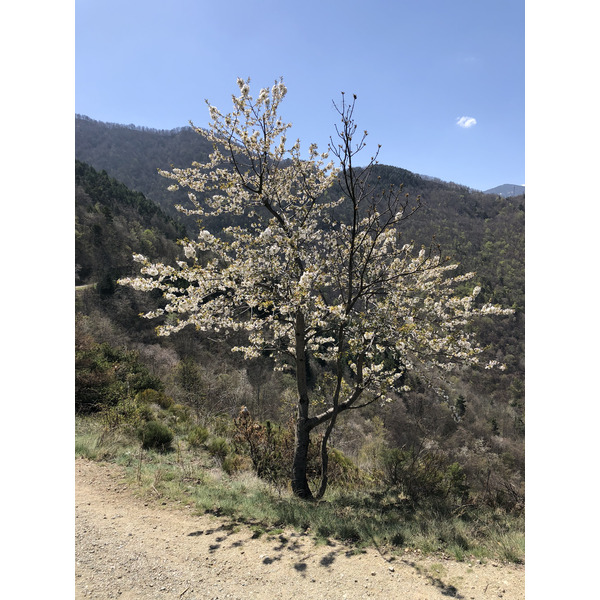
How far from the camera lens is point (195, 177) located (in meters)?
5.14

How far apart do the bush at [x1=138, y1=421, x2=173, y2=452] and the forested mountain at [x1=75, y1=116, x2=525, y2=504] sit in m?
3.08

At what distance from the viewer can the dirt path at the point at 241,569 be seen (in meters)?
2.90

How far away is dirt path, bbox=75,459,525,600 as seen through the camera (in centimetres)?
290

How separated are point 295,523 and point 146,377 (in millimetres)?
9223

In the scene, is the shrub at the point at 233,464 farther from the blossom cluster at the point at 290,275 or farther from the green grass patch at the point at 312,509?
the blossom cluster at the point at 290,275

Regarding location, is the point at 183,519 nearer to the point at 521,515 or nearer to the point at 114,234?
the point at 521,515

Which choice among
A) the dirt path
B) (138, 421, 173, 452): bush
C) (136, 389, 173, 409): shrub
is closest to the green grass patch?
(138, 421, 173, 452): bush

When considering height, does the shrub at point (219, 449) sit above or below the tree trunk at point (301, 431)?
below

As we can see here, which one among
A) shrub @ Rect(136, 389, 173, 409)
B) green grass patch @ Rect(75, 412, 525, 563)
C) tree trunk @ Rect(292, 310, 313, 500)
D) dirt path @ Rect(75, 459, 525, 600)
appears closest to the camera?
dirt path @ Rect(75, 459, 525, 600)

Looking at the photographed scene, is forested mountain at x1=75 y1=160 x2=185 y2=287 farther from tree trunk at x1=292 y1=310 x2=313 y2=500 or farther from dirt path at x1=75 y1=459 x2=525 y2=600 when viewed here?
dirt path at x1=75 y1=459 x2=525 y2=600

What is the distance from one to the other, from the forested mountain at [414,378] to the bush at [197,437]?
333 centimetres

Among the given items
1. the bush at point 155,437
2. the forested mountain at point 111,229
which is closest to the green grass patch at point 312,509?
the bush at point 155,437

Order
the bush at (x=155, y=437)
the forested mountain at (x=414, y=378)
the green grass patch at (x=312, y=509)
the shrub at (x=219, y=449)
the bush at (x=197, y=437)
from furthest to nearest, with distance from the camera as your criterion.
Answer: the forested mountain at (x=414, y=378)
the bush at (x=197, y=437)
the shrub at (x=219, y=449)
the bush at (x=155, y=437)
the green grass patch at (x=312, y=509)

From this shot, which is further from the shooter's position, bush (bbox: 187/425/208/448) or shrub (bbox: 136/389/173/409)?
shrub (bbox: 136/389/173/409)
